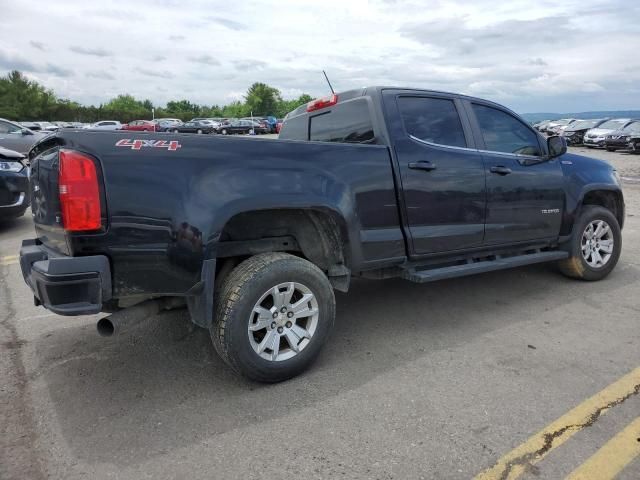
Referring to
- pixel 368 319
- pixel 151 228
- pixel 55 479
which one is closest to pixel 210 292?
pixel 151 228

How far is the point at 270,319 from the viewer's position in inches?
123

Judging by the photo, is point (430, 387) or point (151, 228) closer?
point (151, 228)

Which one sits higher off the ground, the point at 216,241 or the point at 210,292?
the point at 216,241

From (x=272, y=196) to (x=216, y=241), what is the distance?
1.46 ft

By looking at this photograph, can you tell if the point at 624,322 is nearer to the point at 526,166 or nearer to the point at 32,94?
the point at 526,166

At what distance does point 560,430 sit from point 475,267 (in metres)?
1.74

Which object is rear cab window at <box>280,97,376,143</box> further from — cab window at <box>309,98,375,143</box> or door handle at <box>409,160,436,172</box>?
door handle at <box>409,160,436,172</box>

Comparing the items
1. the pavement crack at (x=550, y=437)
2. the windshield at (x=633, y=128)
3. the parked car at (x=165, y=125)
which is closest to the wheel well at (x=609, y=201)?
the pavement crack at (x=550, y=437)

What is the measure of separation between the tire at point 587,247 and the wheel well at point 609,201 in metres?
0.19

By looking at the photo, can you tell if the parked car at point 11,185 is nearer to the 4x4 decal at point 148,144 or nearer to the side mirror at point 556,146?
the 4x4 decal at point 148,144

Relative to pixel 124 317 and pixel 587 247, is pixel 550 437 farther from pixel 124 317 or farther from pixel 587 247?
pixel 587 247

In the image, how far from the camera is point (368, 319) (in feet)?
14.1

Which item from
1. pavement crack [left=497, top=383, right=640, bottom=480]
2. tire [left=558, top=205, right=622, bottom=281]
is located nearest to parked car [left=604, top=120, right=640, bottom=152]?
tire [left=558, top=205, right=622, bottom=281]

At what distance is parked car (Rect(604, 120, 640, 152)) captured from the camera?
21.6 m
